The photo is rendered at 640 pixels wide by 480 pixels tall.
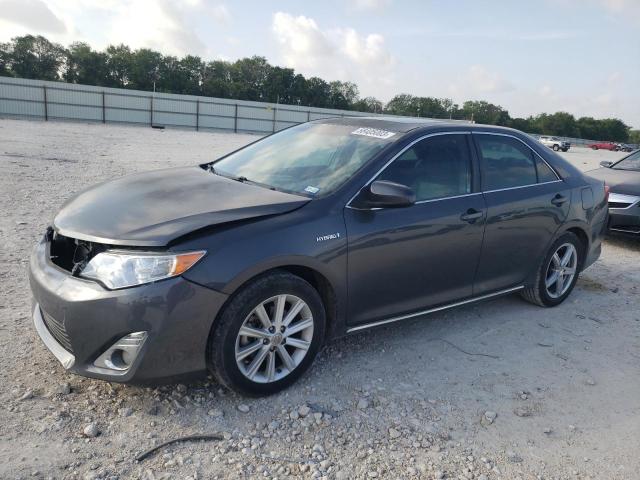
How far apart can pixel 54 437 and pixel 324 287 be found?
5.53ft

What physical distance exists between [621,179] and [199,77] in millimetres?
77048

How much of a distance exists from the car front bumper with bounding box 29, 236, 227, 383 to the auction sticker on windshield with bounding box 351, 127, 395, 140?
1788 mm

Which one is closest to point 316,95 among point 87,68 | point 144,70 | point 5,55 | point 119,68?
point 144,70

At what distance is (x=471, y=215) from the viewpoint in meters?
4.00

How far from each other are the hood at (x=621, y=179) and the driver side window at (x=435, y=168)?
459cm

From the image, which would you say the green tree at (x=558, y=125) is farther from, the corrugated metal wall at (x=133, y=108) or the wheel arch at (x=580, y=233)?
the wheel arch at (x=580, y=233)

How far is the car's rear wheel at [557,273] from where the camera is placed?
485 centimetres

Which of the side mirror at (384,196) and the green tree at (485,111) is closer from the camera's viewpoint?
the side mirror at (384,196)

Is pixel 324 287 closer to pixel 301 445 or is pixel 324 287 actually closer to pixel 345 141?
pixel 301 445

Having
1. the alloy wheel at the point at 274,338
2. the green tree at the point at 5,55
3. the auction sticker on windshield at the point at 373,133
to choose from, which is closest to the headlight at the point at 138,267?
the alloy wheel at the point at 274,338

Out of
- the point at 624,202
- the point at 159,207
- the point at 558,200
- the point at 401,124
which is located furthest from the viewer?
the point at 624,202

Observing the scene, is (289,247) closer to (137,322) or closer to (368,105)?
(137,322)

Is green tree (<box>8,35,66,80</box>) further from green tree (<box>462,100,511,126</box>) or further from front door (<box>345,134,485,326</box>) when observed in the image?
front door (<box>345,134,485,326</box>)

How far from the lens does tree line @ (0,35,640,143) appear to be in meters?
65.6
